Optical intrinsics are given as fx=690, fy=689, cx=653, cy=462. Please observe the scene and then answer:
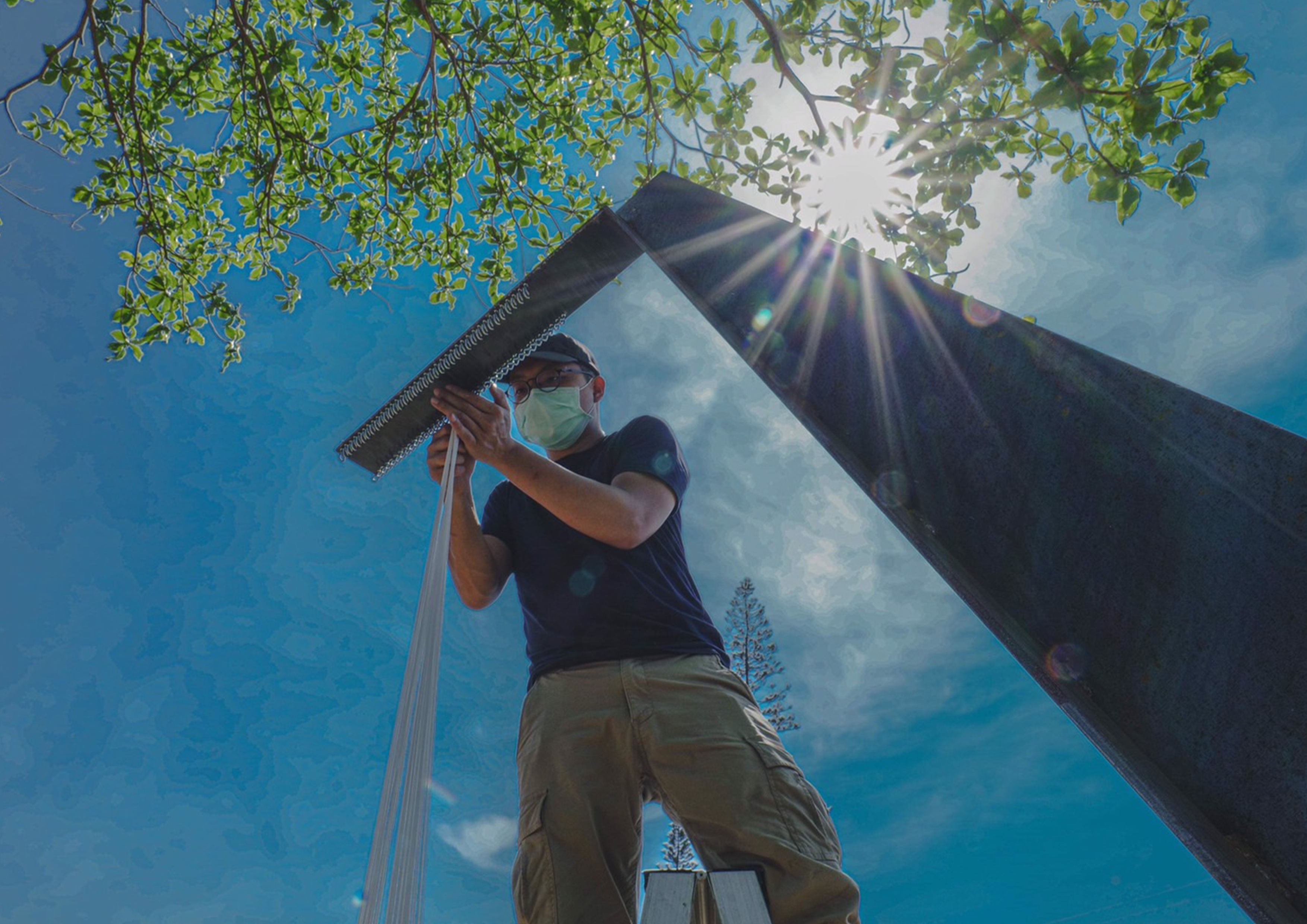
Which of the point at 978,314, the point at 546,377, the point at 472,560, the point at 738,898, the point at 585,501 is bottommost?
the point at 738,898

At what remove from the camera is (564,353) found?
10.2 feet

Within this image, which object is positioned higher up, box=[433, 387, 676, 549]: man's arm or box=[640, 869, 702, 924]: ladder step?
box=[433, 387, 676, 549]: man's arm

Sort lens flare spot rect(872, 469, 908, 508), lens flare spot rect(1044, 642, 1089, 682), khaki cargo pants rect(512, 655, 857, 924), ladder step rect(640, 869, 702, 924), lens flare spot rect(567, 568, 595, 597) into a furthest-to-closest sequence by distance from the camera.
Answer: lens flare spot rect(567, 568, 595, 597) → khaki cargo pants rect(512, 655, 857, 924) → lens flare spot rect(872, 469, 908, 508) → ladder step rect(640, 869, 702, 924) → lens flare spot rect(1044, 642, 1089, 682)

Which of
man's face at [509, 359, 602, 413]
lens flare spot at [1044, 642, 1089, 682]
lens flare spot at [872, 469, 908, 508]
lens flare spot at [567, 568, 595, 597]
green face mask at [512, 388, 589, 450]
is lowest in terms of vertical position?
lens flare spot at [1044, 642, 1089, 682]

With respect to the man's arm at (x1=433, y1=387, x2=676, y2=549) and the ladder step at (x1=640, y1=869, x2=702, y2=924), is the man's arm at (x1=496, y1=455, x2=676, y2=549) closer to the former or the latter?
the man's arm at (x1=433, y1=387, x2=676, y2=549)

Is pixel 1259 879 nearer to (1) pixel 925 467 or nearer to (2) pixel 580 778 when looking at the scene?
(1) pixel 925 467

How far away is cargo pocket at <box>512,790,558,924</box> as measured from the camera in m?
1.81

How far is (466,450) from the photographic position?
8.57 feet

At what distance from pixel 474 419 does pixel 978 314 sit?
5.88 ft

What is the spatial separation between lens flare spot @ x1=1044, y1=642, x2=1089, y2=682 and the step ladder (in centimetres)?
68

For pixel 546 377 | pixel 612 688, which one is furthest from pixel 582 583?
pixel 546 377

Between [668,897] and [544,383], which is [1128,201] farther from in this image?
[668,897]

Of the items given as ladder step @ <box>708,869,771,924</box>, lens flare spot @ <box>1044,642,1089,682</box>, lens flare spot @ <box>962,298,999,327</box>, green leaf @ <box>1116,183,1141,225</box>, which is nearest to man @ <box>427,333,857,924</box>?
ladder step @ <box>708,869,771,924</box>

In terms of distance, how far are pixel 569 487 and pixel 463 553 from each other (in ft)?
2.16
